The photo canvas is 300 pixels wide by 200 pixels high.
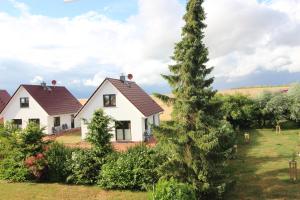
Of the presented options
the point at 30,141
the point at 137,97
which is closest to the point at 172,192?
the point at 30,141

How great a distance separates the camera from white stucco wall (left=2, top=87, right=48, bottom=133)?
1820 inches

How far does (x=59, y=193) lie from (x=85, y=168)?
6.75ft

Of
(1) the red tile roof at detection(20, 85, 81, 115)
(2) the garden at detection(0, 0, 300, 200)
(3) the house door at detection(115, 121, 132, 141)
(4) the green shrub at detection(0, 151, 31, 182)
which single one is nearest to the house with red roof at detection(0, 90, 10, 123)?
(1) the red tile roof at detection(20, 85, 81, 115)

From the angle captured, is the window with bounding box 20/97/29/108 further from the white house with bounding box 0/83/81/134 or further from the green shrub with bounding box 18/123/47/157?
the green shrub with bounding box 18/123/47/157

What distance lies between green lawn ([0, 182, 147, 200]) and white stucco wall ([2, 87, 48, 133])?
25.1 metres

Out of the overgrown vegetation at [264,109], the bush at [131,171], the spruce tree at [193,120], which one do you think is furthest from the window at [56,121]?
the spruce tree at [193,120]

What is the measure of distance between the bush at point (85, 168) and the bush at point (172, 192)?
6.93m

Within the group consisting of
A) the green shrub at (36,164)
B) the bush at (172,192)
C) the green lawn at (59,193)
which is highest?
the green shrub at (36,164)

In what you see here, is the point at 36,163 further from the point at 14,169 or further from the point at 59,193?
the point at 59,193

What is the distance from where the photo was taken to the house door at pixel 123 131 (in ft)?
123

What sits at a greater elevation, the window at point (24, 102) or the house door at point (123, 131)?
the window at point (24, 102)

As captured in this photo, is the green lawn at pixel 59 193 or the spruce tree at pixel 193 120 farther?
the green lawn at pixel 59 193

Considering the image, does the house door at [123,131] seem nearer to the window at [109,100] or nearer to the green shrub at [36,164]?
the window at [109,100]

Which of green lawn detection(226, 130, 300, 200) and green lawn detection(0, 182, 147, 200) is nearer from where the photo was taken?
green lawn detection(226, 130, 300, 200)
